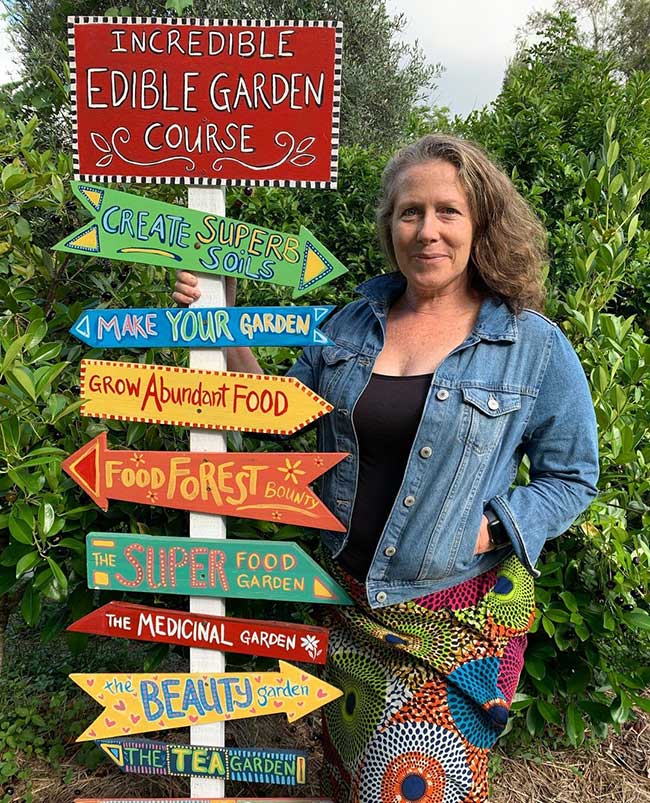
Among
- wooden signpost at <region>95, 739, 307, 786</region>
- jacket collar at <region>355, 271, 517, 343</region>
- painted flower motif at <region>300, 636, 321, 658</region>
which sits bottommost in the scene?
wooden signpost at <region>95, 739, 307, 786</region>

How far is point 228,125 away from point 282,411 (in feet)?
2.21

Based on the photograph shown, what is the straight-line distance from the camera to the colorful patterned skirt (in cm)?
149

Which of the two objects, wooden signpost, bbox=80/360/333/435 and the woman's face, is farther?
wooden signpost, bbox=80/360/333/435

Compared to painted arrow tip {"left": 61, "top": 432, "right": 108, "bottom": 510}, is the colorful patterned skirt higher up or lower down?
lower down

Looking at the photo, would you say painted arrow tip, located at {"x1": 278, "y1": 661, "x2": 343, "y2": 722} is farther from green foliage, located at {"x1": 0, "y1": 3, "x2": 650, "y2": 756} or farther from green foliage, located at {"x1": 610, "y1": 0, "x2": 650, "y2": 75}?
green foliage, located at {"x1": 610, "y1": 0, "x2": 650, "y2": 75}

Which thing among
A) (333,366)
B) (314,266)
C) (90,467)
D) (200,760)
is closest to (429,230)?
(314,266)

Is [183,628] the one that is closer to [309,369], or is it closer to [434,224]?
[309,369]

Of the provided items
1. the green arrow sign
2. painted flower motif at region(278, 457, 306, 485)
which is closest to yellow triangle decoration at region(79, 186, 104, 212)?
the green arrow sign

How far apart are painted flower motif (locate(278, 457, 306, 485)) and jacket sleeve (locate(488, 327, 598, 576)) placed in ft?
1.46

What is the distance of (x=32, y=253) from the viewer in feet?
7.05

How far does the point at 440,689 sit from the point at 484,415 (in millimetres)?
625

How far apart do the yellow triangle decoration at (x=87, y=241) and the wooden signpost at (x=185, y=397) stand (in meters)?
0.27

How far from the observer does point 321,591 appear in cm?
162

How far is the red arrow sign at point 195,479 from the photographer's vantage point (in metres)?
1.60
